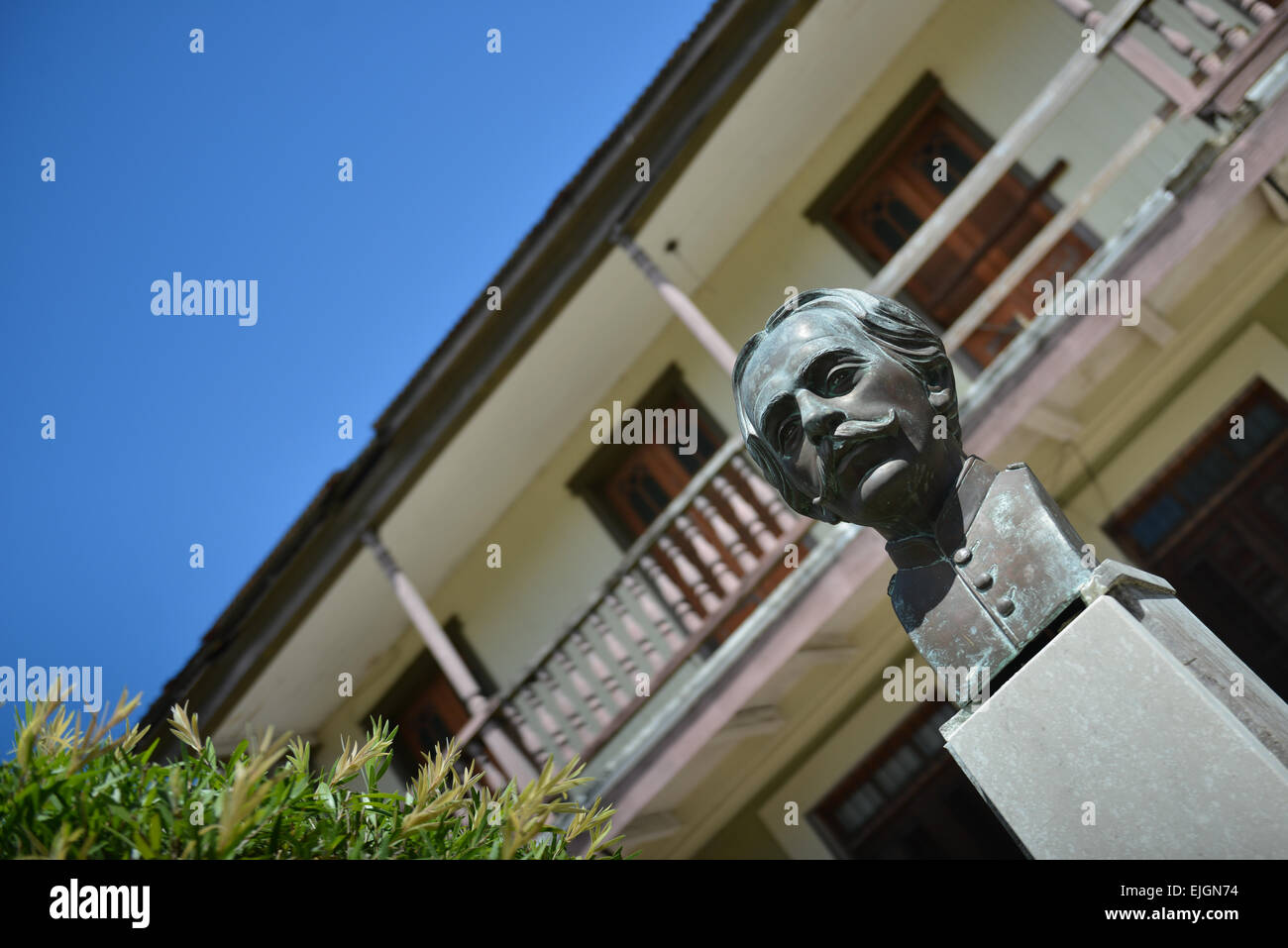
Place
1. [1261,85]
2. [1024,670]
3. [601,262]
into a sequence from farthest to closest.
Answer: [601,262], [1261,85], [1024,670]

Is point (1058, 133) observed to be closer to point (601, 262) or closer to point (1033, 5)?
point (1033, 5)

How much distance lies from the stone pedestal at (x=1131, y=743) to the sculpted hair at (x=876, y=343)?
59 cm

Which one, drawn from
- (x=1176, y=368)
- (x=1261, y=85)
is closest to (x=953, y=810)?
(x=1176, y=368)

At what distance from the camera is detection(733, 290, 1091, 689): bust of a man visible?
6.18ft

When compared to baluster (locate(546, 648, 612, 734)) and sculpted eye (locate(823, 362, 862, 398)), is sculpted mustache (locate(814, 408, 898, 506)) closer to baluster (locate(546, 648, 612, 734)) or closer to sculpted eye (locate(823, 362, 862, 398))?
sculpted eye (locate(823, 362, 862, 398))

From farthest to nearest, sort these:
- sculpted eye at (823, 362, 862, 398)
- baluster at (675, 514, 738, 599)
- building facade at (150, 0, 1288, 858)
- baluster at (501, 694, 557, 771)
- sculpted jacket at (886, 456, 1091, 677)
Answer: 1. baluster at (501, 694, 557, 771)
2. baluster at (675, 514, 738, 599)
3. building facade at (150, 0, 1288, 858)
4. sculpted eye at (823, 362, 862, 398)
5. sculpted jacket at (886, 456, 1091, 677)

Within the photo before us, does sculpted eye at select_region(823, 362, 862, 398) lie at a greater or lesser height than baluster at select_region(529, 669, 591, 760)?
lesser

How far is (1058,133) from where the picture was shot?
7.18 metres

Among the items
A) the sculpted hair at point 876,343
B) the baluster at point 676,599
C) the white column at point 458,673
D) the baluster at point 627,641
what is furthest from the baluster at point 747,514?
the sculpted hair at point 876,343

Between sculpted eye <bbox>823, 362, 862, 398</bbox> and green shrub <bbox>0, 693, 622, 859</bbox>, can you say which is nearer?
green shrub <bbox>0, 693, 622, 859</bbox>

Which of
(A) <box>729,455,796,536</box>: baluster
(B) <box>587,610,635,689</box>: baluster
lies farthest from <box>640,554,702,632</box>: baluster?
(A) <box>729,455,796,536</box>: baluster
